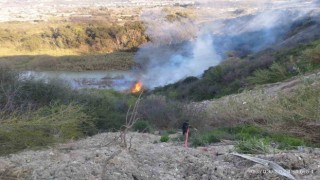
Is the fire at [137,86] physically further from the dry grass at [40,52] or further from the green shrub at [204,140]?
the green shrub at [204,140]

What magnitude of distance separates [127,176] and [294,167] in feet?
6.10

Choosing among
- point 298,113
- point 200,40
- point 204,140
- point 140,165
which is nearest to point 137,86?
point 200,40

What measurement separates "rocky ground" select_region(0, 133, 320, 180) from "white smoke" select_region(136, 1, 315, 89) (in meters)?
33.5

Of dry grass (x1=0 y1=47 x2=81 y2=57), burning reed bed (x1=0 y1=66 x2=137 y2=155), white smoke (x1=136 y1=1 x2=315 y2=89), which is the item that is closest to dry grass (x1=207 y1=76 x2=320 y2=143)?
burning reed bed (x1=0 y1=66 x2=137 y2=155)

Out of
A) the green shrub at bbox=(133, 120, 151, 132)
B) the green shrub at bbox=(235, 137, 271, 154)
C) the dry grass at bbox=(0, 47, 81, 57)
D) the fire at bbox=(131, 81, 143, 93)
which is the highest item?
the dry grass at bbox=(0, 47, 81, 57)

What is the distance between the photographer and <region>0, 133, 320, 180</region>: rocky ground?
5293mm

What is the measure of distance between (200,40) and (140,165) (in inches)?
2033

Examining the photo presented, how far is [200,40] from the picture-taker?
5672cm

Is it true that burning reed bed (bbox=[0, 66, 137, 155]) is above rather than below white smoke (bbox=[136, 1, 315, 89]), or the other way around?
below

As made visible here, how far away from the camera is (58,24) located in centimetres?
6950

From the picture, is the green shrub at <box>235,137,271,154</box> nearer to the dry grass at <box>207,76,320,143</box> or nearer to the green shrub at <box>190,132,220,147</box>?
the dry grass at <box>207,76,320,143</box>

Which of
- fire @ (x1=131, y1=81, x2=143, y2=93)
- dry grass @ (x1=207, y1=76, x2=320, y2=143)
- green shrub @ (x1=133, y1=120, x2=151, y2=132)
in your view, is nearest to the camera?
dry grass @ (x1=207, y1=76, x2=320, y2=143)

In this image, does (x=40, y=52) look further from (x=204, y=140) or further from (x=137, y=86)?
(x=204, y=140)

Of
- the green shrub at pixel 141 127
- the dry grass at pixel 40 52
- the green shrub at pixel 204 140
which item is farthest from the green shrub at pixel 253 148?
the dry grass at pixel 40 52
